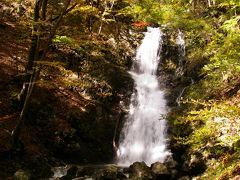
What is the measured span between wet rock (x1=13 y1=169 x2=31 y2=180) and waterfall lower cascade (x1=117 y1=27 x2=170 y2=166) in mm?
5479

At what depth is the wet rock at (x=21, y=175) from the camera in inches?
391

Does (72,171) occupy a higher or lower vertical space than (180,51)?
lower

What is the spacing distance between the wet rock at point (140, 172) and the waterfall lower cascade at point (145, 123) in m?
2.05

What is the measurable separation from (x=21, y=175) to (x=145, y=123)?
8.08 meters

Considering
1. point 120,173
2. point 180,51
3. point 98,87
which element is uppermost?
point 180,51

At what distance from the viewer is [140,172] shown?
11859 mm

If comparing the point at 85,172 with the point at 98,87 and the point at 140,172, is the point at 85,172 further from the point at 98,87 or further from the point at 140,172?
the point at 98,87

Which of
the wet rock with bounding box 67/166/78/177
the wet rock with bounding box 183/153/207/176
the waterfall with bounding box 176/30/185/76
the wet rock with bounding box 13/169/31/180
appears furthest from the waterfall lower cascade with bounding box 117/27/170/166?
the wet rock with bounding box 13/169/31/180

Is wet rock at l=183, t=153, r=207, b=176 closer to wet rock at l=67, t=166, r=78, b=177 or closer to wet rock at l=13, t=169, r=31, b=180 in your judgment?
wet rock at l=67, t=166, r=78, b=177

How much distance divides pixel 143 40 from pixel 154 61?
2.13 meters

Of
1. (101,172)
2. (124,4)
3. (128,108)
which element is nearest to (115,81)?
(128,108)

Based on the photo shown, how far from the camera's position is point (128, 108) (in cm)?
1761

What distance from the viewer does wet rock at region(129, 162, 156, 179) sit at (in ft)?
38.5

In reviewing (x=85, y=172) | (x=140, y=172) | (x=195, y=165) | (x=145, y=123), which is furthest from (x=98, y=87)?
(x=195, y=165)
